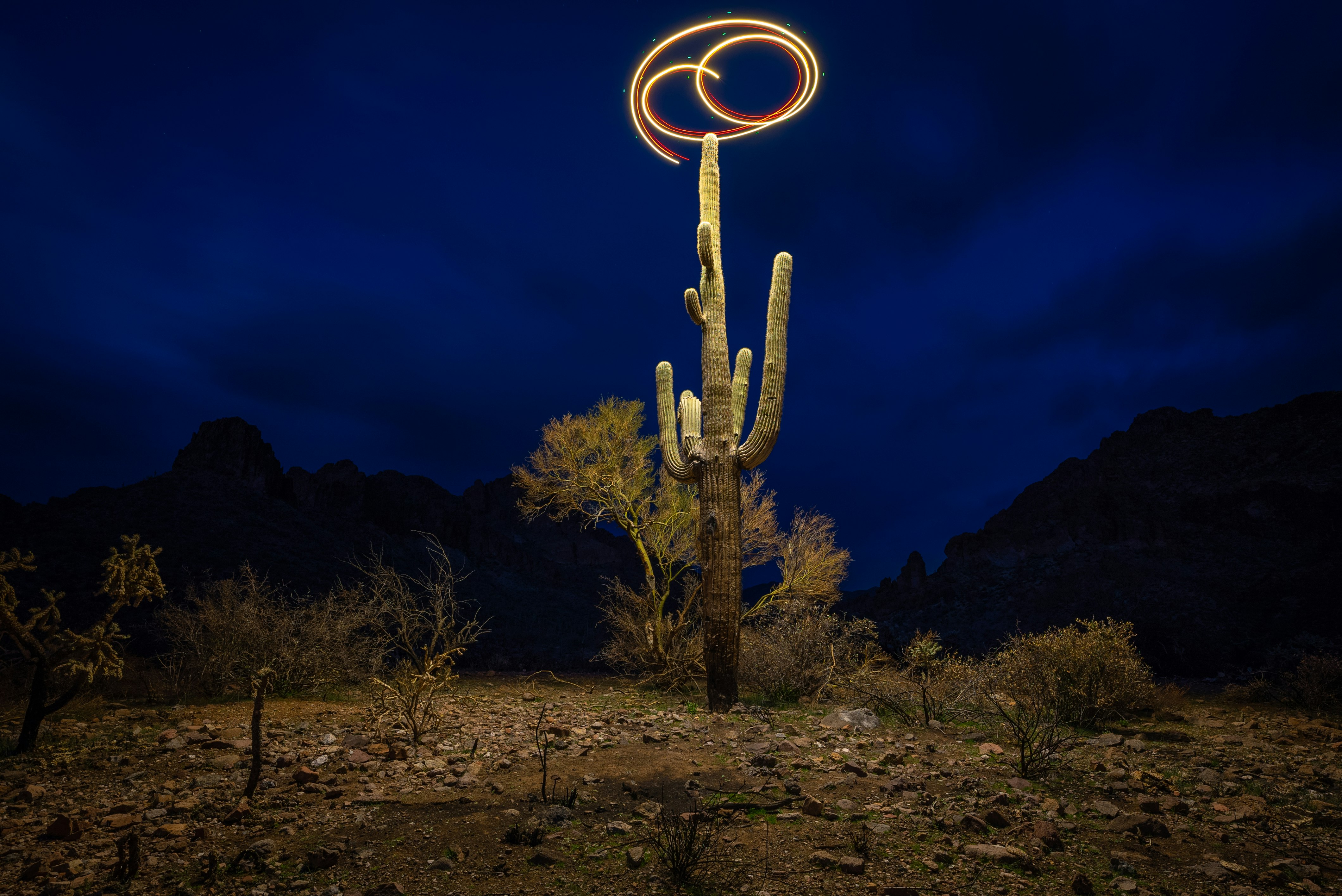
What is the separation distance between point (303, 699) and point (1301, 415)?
149ft

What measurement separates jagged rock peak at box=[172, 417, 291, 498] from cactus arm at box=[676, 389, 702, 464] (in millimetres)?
34465

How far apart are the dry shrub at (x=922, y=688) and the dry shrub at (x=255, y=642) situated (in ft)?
26.8

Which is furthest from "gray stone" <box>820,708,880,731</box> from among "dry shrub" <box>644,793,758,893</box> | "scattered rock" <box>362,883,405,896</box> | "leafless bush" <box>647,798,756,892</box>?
"scattered rock" <box>362,883,405,896</box>

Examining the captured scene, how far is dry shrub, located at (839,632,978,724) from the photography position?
8680 mm

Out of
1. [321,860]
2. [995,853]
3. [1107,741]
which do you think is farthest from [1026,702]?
[321,860]

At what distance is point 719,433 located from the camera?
9.92 metres

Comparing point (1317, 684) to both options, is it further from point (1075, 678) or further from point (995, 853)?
point (995, 853)

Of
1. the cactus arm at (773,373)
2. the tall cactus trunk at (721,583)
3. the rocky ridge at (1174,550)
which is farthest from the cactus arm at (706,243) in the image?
the rocky ridge at (1174,550)

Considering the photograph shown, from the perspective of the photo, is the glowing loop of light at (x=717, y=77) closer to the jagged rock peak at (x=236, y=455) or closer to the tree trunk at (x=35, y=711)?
the tree trunk at (x=35, y=711)

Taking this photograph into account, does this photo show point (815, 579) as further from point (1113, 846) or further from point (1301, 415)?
point (1301, 415)

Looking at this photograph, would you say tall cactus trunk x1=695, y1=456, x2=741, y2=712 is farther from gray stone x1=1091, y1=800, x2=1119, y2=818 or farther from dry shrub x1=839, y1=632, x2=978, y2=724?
gray stone x1=1091, y1=800, x2=1119, y2=818

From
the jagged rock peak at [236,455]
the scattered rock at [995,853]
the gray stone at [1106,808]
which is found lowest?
the gray stone at [1106,808]

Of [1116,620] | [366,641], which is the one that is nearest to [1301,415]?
[1116,620]

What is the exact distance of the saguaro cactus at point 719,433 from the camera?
9.48m
